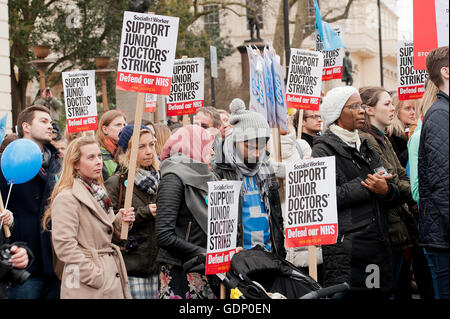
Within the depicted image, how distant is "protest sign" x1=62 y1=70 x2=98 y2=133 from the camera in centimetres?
891

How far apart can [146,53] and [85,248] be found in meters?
1.71

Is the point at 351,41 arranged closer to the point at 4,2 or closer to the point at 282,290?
the point at 4,2

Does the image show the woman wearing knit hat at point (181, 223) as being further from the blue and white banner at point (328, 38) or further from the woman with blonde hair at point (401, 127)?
the blue and white banner at point (328, 38)

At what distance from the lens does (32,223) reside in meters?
5.82

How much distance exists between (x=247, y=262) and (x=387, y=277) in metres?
1.72

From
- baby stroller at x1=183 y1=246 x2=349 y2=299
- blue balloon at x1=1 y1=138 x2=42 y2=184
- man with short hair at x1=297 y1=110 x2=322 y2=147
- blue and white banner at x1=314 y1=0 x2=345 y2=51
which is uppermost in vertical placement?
blue and white banner at x1=314 y1=0 x2=345 y2=51

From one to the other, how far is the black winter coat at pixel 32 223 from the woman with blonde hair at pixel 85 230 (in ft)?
0.92

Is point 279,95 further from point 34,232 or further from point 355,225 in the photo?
point 34,232

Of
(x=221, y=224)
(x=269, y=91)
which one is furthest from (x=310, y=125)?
(x=221, y=224)

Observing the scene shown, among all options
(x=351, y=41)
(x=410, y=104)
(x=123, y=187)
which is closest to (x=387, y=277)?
(x=123, y=187)

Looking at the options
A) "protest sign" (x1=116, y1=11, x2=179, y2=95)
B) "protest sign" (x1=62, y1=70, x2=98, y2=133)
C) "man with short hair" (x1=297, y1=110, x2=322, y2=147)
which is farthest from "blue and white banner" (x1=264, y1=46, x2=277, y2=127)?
"protest sign" (x1=62, y1=70, x2=98, y2=133)

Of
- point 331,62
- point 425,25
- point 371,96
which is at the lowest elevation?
point 371,96

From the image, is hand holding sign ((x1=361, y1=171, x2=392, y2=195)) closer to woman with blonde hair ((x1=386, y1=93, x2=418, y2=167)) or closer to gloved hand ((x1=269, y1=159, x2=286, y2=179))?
gloved hand ((x1=269, y1=159, x2=286, y2=179))

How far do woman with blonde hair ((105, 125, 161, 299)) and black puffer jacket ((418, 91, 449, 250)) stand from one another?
7.37 feet
